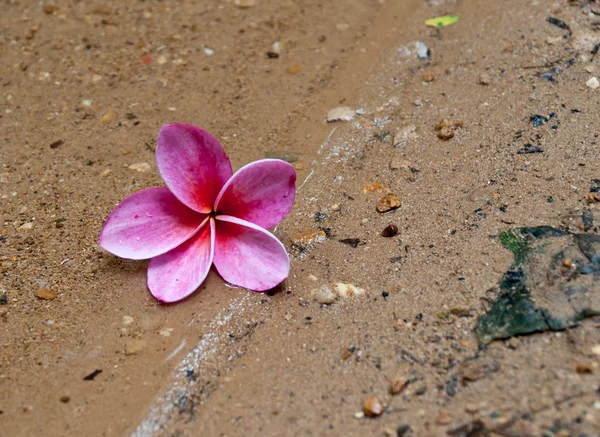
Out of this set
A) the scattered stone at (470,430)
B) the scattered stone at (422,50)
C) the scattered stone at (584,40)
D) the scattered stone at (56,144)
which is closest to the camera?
the scattered stone at (470,430)

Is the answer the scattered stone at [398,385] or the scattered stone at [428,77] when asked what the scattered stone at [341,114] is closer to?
the scattered stone at [428,77]

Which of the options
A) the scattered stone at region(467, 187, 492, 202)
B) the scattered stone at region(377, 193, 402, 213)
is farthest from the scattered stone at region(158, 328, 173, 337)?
the scattered stone at region(467, 187, 492, 202)

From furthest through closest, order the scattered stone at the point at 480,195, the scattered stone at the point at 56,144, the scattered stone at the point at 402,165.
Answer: the scattered stone at the point at 56,144 < the scattered stone at the point at 402,165 < the scattered stone at the point at 480,195

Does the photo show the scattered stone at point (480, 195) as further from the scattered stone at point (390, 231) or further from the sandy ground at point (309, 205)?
the scattered stone at point (390, 231)

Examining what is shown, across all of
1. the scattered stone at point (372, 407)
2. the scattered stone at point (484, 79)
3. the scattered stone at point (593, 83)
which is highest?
the scattered stone at point (593, 83)

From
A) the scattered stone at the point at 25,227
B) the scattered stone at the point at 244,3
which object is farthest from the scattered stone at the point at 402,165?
the scattered stone at the point at 244,3

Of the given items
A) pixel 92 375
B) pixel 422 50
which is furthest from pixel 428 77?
pixel 92 375

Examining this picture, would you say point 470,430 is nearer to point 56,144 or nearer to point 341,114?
point 341,114

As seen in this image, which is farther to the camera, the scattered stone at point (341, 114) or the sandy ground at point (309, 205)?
the scattered stone at point (341, 114)

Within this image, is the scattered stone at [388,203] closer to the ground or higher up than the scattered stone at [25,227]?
closer to the ground
